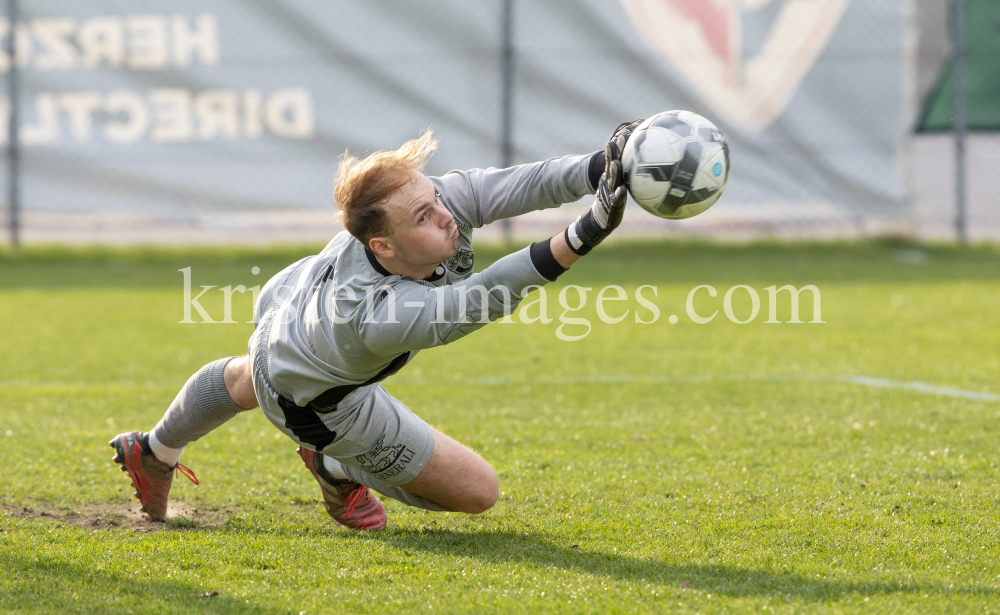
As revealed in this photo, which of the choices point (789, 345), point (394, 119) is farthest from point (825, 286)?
point (394, 119)

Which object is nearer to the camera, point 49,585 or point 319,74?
point 49,585

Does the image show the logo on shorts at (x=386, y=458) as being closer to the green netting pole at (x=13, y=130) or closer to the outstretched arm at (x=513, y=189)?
the outstretched arm at (x=513, y=189)

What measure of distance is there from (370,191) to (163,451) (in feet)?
3.64

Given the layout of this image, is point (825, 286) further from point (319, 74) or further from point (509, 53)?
point (319, 74)

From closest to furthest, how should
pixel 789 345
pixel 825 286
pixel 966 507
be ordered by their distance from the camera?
1. pixel 966 507
2. pixel 789 345
3. pixel 825 286

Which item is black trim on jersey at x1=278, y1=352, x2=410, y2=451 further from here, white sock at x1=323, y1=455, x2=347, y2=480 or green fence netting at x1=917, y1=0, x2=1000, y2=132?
green fence netting at x1=917, y1=0, x2=1000, y2=132

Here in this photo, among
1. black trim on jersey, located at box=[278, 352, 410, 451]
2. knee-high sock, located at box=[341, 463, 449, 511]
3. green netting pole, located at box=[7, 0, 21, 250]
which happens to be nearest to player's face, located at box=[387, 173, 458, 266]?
black trim on jersey, located at box=[278, 352, 410, 451]

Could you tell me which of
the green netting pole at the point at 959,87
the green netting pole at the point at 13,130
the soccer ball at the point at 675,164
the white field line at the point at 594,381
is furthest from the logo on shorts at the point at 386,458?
the green netting pole at the point at 959,87

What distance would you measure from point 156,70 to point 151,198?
3.64ft

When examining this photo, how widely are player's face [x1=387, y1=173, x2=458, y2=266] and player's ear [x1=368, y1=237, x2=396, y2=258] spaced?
0.01 meters

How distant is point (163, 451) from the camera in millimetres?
2996

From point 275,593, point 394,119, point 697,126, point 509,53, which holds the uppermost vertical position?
point 509,53

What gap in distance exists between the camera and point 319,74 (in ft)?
28.6

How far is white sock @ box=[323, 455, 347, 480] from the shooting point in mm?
2867
